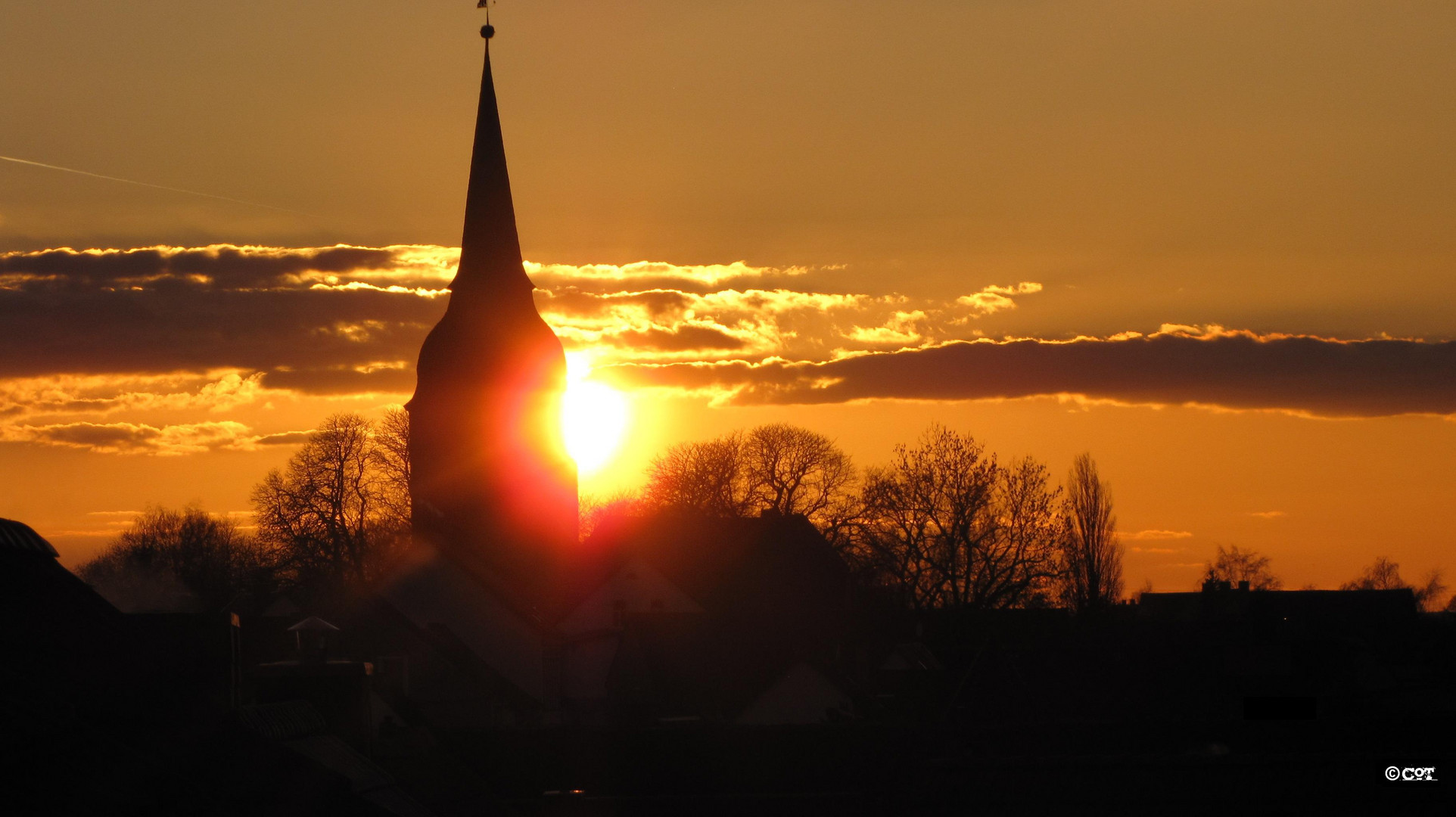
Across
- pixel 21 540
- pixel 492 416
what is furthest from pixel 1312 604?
pixel 21 540

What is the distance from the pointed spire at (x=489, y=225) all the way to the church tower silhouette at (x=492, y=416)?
0.04 m

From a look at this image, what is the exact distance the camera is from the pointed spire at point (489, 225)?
52375 mm

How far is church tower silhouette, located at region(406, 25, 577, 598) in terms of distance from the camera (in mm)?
50906

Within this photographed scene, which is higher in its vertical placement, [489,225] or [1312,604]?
[489,225]

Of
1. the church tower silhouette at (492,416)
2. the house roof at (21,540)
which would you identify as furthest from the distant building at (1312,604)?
the house roof at (21,540)

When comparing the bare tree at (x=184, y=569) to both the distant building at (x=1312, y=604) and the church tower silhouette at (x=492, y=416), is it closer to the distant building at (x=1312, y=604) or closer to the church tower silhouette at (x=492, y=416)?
the church tower silhouette at (x=492, y=416)

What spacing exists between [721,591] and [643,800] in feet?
134

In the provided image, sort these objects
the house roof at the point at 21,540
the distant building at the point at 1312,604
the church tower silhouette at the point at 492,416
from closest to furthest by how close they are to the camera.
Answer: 1. the house roof at the point at 21,540
2. the church tower silhouette at the point at 492,416
3. the distant building at the point at 1312,604

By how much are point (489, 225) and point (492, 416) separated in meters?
7.10

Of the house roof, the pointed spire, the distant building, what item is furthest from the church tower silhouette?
the distant building

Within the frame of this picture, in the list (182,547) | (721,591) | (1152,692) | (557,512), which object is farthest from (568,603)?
(182,547)

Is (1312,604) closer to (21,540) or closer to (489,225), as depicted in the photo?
(489,225)

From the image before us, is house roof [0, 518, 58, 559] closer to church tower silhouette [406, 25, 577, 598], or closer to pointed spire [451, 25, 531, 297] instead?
church tower silhouette [406, 25, 577, 598]

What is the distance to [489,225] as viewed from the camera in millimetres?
52594
